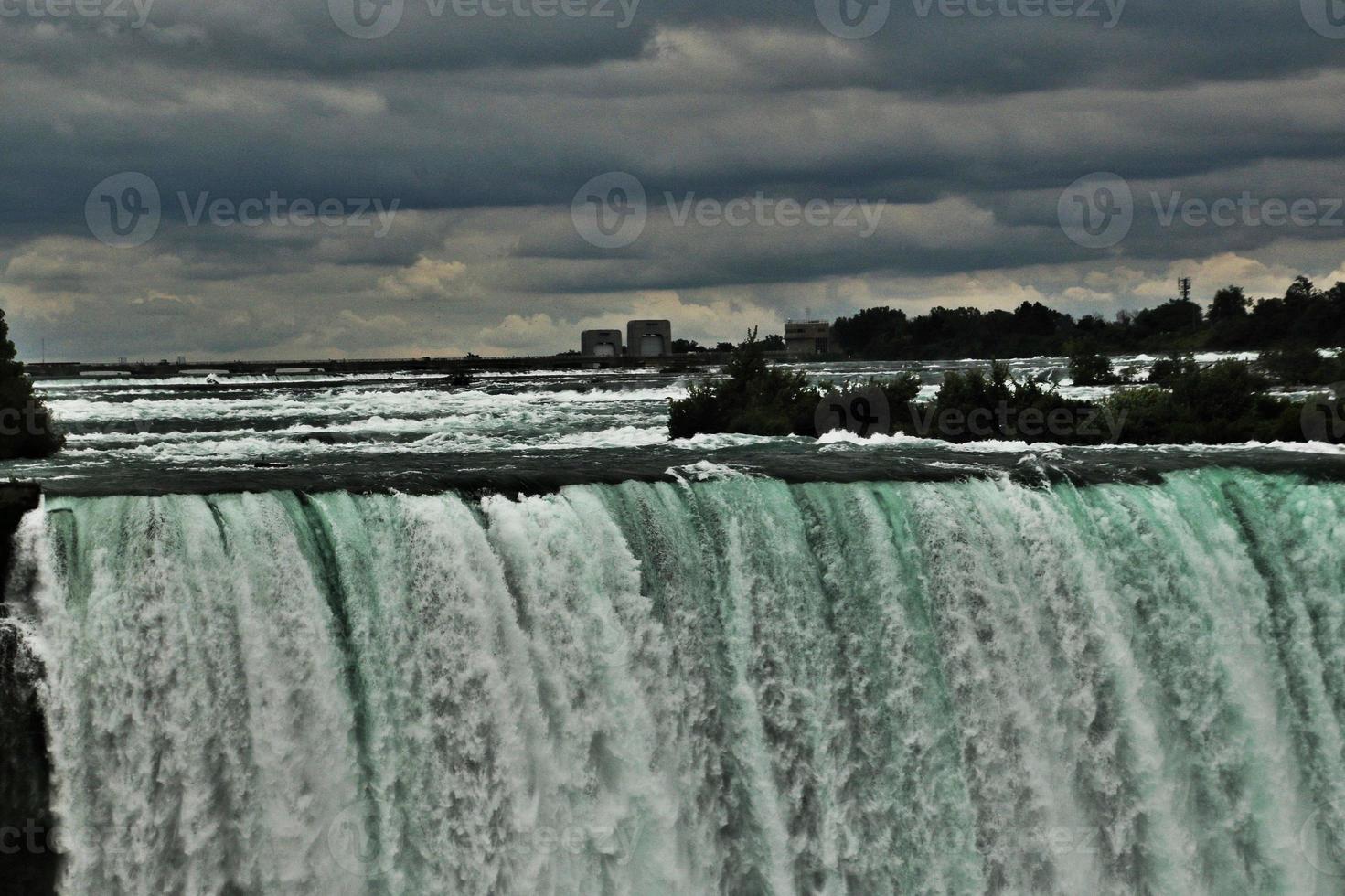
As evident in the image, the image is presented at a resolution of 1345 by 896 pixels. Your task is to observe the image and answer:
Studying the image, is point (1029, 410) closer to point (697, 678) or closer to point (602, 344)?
point (697, 678)

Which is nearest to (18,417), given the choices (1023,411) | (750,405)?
(750,405)

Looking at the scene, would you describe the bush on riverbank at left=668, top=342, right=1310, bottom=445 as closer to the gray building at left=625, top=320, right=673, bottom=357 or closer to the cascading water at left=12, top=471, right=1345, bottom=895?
the cascading water at left=12, top=471, right=1345, bottom=895

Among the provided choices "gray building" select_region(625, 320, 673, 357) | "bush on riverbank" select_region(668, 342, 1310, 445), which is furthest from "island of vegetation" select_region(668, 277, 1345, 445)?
"gray building" select_region(625, 320, 673, 357)

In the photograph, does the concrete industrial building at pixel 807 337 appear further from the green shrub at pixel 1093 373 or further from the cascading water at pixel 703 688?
the cascading water at pixel 703 688

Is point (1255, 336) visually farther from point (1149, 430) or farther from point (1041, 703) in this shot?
point (1041, 703)

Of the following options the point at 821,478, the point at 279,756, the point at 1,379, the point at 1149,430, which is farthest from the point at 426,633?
the point at 1149,430
